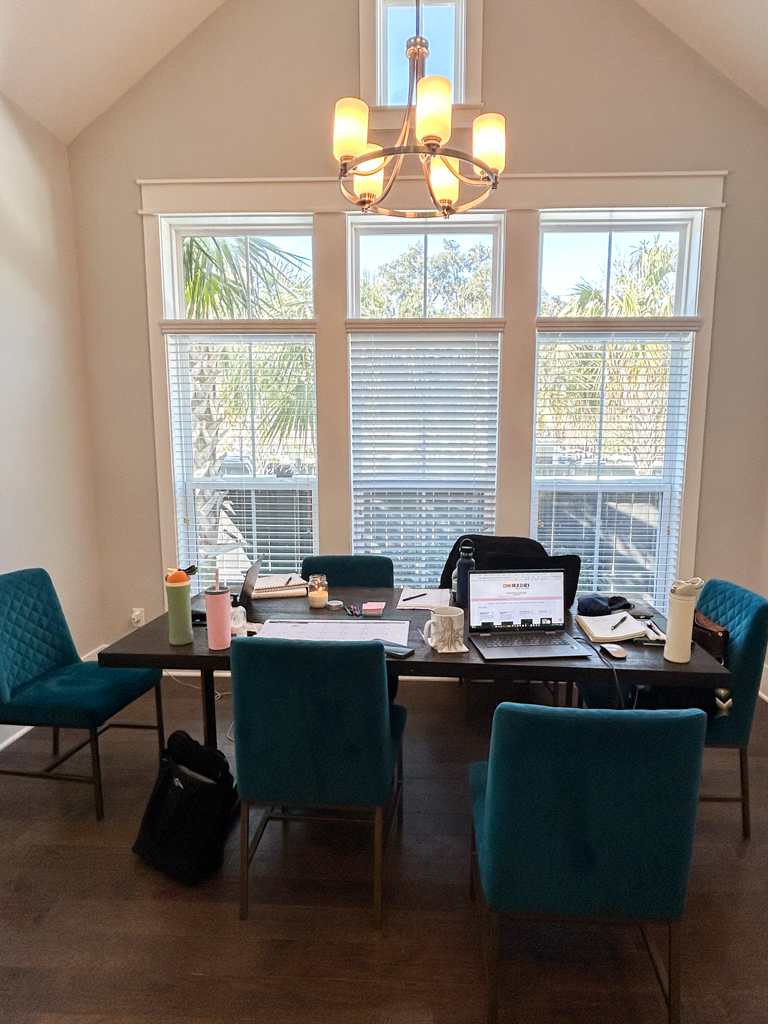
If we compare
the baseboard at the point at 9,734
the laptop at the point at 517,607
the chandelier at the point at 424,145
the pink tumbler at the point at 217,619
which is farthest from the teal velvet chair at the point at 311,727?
the baseboard at the point at 9,734

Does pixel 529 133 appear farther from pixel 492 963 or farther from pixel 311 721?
pixel 492 963

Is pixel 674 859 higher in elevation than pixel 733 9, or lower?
lower

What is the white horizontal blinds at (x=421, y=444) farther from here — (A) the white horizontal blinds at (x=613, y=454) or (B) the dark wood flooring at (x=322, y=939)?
(B) the dark wood flooring at (x=322, y=939)

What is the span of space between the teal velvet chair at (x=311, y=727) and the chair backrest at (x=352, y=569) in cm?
107

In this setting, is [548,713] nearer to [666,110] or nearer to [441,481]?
[441,481]

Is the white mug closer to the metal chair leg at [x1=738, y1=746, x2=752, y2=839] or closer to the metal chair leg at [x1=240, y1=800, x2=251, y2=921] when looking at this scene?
the metal chair leg at [x1=240, y1=800, x2=251, y2=921]

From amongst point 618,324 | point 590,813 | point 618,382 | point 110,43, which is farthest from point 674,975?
point 110,43

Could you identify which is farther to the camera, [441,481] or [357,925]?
[441,481]

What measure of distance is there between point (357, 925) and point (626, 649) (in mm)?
1213

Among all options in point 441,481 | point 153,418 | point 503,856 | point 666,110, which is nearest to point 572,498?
point 441,481

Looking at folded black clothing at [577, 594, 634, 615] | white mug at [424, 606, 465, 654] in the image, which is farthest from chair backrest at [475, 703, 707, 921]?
folded black clothing at [577, 594, 634, 615]

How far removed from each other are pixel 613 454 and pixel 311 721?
7.92ft

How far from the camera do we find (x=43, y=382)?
9.23ft

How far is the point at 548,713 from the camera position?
1.09 metres
